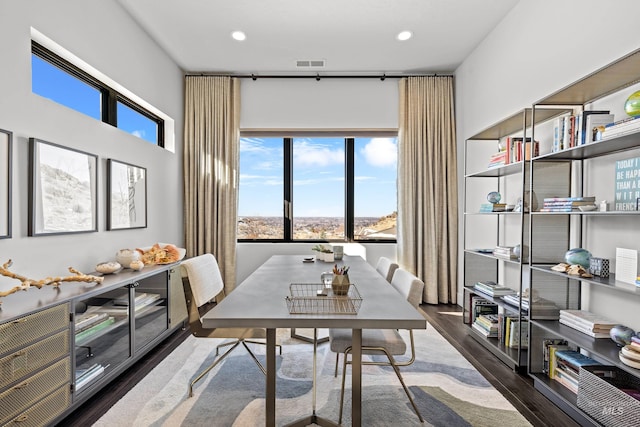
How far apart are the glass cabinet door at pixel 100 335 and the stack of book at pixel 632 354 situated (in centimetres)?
273

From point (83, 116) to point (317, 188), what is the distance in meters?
2.75

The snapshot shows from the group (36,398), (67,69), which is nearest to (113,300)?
(36,398)

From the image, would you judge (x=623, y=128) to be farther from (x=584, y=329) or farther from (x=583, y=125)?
(x=584, y=329)

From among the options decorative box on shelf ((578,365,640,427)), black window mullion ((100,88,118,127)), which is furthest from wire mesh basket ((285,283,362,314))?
black window mullion ((100,88,118,127))

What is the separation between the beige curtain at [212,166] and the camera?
4.20 m

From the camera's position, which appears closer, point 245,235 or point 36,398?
point 36,398

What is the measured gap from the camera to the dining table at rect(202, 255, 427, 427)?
1295 mm

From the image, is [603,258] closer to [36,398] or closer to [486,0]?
[486,0]

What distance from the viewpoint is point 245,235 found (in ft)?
14.8

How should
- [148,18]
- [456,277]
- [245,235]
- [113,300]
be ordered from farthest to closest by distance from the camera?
[245,235] → [456,277] → [148,18] → [113,300]

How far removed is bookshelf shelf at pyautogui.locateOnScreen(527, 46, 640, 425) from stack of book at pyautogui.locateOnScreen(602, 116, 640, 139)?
0.09ft

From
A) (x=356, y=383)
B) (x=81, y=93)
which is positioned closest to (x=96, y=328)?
(x=356, y=383)

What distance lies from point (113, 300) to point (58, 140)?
1.11m

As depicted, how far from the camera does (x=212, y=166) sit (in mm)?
4215
